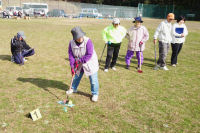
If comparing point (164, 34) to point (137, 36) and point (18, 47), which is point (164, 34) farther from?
point (18, 47)

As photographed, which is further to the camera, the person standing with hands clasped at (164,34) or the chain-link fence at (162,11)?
the chain-link fence at (162,11)

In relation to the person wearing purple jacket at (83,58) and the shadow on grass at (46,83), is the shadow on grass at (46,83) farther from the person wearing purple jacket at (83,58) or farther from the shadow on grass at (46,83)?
the person wearing purple jacket at (83,58)

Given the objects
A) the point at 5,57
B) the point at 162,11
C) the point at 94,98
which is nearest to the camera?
the point at 94,98

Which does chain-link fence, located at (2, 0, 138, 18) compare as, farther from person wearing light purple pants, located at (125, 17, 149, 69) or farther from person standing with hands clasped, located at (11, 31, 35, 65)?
person wearing light purple pants, located at (125, 17, 149, 69)

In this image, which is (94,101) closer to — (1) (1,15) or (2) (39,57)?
(2) (39,57)

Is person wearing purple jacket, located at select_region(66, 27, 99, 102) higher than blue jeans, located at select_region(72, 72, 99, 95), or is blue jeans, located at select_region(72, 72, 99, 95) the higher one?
person wearing purple jacket, located at select_region(66, 27, 99, 102)

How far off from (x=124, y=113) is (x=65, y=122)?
1350mm

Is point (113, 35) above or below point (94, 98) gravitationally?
above

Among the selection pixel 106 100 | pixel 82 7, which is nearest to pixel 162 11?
pixel 82 7

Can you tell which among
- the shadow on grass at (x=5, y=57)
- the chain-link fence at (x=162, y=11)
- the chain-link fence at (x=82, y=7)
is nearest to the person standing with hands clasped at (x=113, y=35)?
the shadow on grass at (x=5, y=57)

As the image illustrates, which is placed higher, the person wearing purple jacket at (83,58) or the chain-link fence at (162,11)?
the chain-link fence at (162,11)

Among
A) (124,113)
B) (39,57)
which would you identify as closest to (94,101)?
(124,113)

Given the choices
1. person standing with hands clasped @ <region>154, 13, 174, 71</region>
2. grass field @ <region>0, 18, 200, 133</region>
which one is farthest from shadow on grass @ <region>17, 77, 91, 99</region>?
person standing with hands clasped @ <region>154, 13, 174, 71</region>

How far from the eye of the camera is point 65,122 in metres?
3.92
